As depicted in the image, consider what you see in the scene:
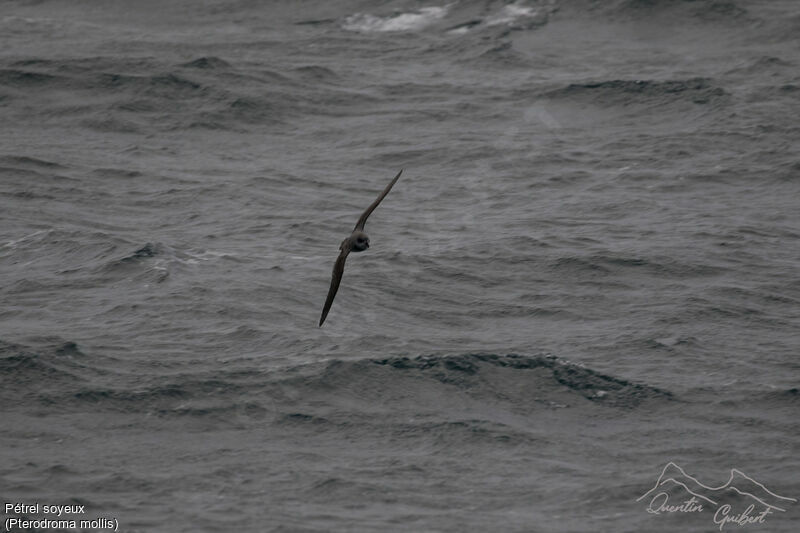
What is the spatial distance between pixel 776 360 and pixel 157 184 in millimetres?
20400

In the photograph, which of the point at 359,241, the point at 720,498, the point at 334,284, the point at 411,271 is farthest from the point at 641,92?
the point at 334,284

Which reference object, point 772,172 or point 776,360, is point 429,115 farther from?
point 776,360

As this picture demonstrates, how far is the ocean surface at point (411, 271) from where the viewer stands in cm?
2841

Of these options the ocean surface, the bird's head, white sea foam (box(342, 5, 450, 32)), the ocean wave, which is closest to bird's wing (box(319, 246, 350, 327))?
the bird's head

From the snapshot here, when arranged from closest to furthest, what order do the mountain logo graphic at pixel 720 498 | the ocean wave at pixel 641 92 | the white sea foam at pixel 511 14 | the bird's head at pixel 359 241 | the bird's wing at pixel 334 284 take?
1. the bird's wing at pixel 334 284
2. the bird's head at pixel 359 241
3. the mountain logo graphic at pixel 720 498
4. the ocean wave at pixel 641 92
5. the white sea foam at pixel 511 14

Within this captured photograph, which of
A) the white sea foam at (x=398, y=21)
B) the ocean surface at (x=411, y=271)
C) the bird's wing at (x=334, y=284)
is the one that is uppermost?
the bird's wing at (x=334, y=284)

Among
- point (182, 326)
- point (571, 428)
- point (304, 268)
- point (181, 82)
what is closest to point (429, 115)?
point (181, 82)

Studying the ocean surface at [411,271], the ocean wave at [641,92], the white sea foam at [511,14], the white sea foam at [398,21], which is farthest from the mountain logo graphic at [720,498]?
the white sea foam at [398,21]

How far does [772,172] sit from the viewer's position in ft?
141

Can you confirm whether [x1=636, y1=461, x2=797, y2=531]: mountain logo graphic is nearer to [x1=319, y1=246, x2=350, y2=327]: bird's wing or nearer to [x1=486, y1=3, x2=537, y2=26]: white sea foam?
[x1=319, y1=246, x2=350, y2=327]: bird's wing

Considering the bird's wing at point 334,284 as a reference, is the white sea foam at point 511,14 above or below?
below

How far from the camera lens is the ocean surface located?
2841 cm

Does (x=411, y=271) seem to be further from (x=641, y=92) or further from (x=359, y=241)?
(x=641, y=92)

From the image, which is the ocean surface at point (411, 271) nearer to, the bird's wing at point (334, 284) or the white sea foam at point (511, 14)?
the white sea foam at point (511, 14)
